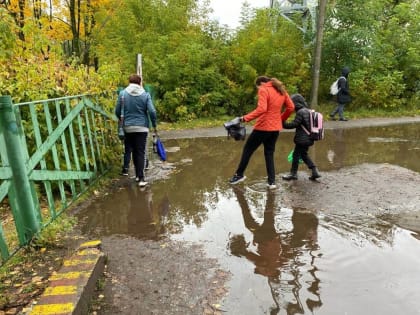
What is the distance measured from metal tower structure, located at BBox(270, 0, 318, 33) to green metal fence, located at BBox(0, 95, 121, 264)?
10373 mm

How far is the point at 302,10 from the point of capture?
16094mm

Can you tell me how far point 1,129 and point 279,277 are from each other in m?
3.08

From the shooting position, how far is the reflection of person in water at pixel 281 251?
131 inches

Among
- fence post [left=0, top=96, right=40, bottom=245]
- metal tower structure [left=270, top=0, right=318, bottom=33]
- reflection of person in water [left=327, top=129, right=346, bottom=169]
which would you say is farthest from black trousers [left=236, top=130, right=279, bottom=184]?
metal tower structure [left=270, top=0, right=318, bottom=33]

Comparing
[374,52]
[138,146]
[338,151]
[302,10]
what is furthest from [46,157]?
[302,10]

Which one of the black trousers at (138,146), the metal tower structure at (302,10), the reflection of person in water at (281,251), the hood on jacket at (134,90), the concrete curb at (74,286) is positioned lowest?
the reflection of person in water at (281,251)

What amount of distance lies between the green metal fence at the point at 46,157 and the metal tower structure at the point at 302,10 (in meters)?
10.4

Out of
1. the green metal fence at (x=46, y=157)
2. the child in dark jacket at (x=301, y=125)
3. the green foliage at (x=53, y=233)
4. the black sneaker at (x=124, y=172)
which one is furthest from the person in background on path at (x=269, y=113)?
the green foliage at (x=53, y=233)

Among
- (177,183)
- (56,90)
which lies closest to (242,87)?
(177,183)

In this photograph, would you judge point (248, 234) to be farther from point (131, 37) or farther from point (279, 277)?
point (131, 37)

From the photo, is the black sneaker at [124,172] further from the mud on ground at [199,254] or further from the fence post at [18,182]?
the fence post at [18,182]

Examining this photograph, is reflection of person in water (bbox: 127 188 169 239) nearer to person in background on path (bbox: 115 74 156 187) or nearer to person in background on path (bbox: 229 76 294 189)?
person in background on path (bbox: 115 74 156 187)

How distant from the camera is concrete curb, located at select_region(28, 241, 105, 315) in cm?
294

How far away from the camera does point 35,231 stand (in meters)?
4.22
